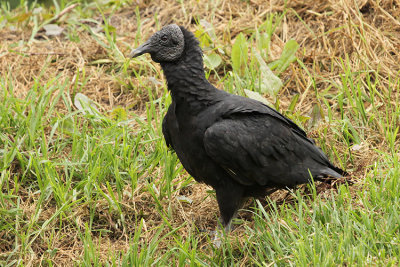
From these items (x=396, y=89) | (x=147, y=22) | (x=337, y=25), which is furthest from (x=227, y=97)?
(x=147, y=22)

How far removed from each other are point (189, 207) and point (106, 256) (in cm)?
76

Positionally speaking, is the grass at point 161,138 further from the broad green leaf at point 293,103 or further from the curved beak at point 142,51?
the curved beak at point 142,51

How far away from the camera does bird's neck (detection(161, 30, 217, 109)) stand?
360 cm

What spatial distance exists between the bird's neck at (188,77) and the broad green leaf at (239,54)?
1.36 meters

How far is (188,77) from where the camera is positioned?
3615mm

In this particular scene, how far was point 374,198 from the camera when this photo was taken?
3.32 meters

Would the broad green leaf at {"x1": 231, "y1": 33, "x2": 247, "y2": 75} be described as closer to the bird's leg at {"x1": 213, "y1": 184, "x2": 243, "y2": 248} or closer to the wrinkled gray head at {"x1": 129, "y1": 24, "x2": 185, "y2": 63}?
the wrinkled gray head at {"x1": 129, "y1": 24, "x2": 185, "y2": 63}

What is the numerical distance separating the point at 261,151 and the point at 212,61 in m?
1.74

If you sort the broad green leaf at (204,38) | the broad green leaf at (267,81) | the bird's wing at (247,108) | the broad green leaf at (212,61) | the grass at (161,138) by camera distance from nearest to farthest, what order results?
1. the grass at (161,138)
2. the bird's wing at (247,108)
3. the broad green leaf at (267,81)
4. the broad green leaf at (212,61)
5. the broad green leaf at (204,38)

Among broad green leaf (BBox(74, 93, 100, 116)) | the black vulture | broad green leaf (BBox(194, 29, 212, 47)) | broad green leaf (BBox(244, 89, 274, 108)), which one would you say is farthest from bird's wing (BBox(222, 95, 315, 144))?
broad green leaf (BBox(194, 29, 212, 47))

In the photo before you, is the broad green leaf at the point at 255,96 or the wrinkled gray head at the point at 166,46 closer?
the wrinkled gray head at the point at 166,46

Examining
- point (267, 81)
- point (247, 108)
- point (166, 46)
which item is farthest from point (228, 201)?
point (267, 81)

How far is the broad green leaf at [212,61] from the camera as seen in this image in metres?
5.11

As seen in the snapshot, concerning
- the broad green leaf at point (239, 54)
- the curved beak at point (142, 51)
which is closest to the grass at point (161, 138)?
the broad green leaf at point (239, 54)
